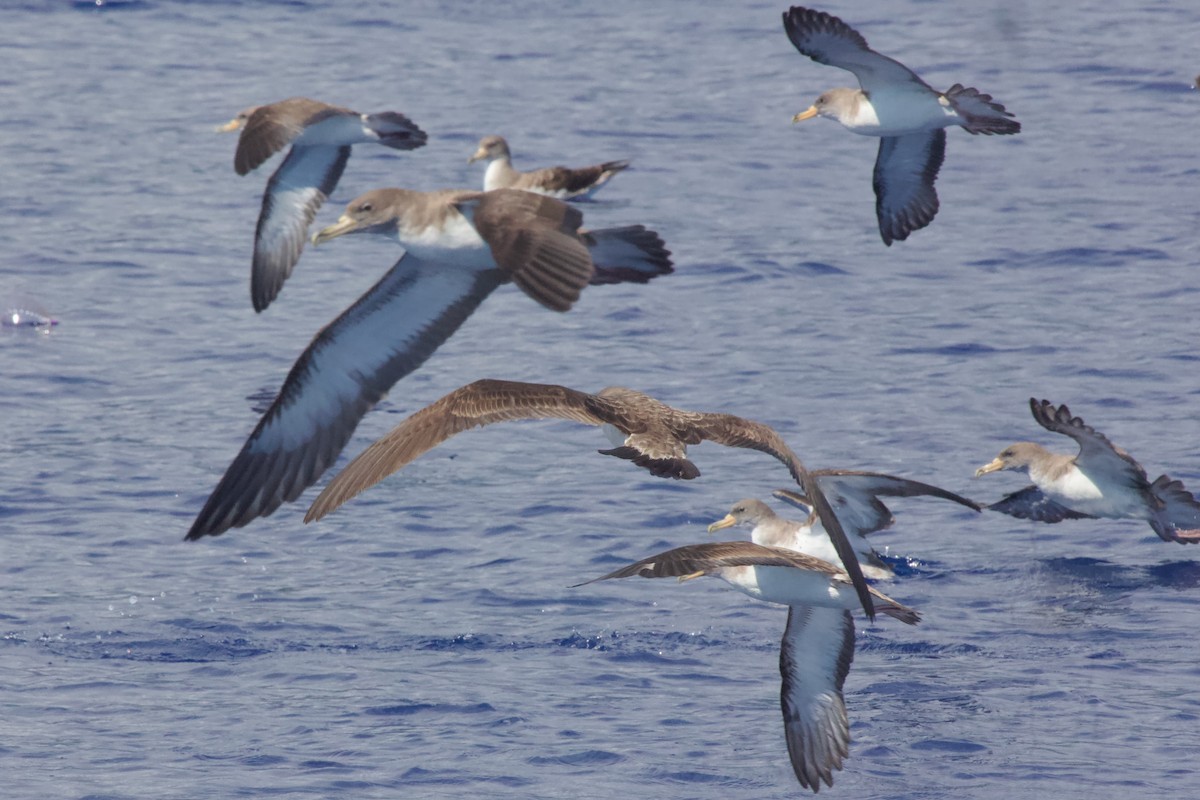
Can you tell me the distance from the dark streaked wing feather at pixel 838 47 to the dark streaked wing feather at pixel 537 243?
341 cm

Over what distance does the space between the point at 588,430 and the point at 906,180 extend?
12.1ft

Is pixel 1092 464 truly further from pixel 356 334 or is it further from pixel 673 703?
pixel 356 334

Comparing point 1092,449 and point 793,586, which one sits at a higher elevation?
point 793,586

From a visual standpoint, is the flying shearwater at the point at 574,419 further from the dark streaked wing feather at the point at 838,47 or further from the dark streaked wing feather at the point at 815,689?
the dark streaked wing feather at the point at 838,47

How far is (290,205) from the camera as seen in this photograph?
603 inches

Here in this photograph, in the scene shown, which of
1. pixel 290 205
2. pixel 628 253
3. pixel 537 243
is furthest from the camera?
pixel 290 205

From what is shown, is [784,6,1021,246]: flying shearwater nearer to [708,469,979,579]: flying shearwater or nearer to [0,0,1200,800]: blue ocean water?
[0,0,1200,800]: blue ocean water

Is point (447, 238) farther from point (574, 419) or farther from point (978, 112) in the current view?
point (978, 112)

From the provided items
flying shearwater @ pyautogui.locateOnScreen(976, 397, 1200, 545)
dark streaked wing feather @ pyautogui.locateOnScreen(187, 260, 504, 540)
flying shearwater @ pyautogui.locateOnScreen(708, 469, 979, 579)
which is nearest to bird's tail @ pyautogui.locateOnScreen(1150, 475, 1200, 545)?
flying shearwater @ pyautogui.locateOnScreen(976, 397, 1200, 545)

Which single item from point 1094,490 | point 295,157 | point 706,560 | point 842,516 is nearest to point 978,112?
point 1094,490

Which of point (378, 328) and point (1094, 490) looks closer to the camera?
point (378, 328)

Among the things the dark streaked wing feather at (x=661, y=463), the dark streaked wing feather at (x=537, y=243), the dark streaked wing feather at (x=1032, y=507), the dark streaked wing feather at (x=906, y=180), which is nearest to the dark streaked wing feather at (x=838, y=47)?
the dark streaked wing feather at (x=906, y=180)

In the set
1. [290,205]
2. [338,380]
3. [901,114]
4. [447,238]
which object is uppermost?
[447,238]

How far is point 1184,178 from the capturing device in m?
20.9
